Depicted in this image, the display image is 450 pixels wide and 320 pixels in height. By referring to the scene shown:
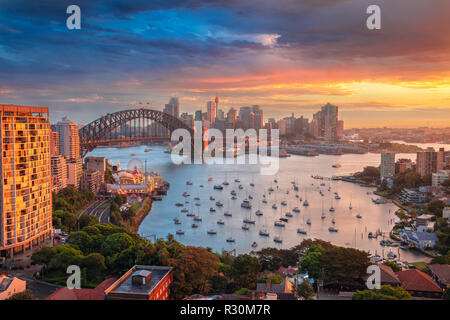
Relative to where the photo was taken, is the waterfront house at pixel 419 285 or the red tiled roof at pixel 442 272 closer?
the waterfront house at pixel 419 285

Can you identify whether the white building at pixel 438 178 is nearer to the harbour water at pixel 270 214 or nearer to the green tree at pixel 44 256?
the harbour water at pixel 270 214

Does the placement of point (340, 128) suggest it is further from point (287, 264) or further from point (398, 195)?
point (287, 264)

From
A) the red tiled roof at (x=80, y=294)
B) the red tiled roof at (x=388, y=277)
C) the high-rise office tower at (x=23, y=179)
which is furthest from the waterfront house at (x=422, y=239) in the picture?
the high-rise office tower at (x=23, y=179)

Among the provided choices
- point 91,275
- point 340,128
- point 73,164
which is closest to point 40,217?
point 91,275

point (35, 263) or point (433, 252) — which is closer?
point (35, 263)

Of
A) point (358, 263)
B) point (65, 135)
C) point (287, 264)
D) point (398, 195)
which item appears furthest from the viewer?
point (65, 135)

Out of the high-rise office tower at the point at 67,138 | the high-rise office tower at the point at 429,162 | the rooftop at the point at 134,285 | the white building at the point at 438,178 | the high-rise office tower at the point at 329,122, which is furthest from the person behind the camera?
the high-rise office tower at the point at 329,122

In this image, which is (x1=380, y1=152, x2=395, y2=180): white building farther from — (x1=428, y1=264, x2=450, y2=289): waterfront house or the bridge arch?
the bridge arch
